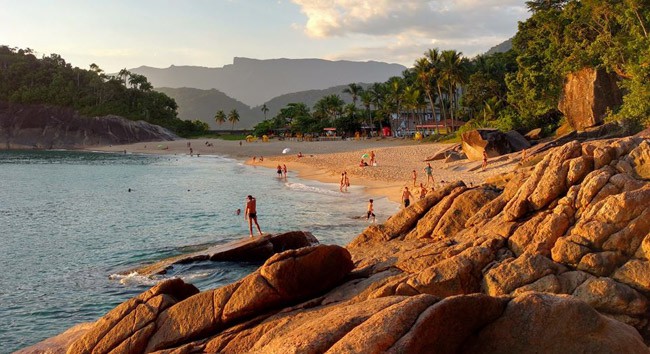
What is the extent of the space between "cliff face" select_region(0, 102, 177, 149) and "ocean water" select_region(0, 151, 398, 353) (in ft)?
216

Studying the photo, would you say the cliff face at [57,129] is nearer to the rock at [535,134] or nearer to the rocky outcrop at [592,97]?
the rock at [535,134]

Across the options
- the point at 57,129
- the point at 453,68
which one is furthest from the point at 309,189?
the point at 57,129

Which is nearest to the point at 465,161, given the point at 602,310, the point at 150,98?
the point at 602,310

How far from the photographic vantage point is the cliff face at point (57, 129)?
11925cm

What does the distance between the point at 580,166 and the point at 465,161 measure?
108 ft

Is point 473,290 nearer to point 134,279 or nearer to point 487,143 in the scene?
point 134,279

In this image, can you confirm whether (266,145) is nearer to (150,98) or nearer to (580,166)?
(150,98)

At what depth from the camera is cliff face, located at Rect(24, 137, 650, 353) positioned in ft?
20.2

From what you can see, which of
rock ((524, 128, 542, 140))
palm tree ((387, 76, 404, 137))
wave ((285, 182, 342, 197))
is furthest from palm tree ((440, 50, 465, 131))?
wave ((285, 182, 342, 197))

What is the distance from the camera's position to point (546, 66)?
49.2m

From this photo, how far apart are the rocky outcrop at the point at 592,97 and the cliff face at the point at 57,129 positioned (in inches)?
4107

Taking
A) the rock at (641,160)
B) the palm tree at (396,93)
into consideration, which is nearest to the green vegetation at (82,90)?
the palm tree at (396,93)

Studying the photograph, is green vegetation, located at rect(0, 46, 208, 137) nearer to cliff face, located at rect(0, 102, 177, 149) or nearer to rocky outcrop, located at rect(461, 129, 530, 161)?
cliff face, located at rect(0, 102, 177, 149)

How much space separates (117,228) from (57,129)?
106748 mm
